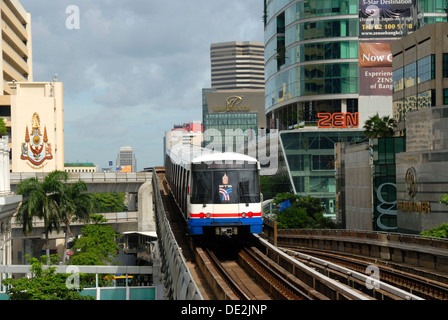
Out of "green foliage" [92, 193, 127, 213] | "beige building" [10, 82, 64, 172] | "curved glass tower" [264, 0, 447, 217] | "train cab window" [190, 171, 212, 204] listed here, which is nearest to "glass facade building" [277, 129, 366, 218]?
"curved glass tower" [264, 0, 447, 217]

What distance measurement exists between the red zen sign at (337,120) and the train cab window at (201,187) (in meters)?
52.3

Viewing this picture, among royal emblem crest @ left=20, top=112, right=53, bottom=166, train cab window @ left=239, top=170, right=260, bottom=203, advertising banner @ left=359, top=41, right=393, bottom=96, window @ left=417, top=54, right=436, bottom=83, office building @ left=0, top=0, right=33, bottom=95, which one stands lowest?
train cab window @ left=239, top=170, right=260, bottom=203

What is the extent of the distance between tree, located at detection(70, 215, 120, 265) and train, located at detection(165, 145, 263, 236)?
79.9ft

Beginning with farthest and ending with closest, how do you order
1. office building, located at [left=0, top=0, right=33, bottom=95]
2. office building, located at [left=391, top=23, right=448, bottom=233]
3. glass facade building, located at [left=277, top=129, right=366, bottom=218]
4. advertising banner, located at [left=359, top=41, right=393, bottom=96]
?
1. office building, located at [left=0, top=0, right=33, bottom=95]
2. advertising banner, located at [left=359, top=41, right=393, bottom=96]
3. glass facade building, located at [left=277, top=129, right=366, bottom=218]
4. office building, located at [left=391, top=23, right=448, bottom=233]

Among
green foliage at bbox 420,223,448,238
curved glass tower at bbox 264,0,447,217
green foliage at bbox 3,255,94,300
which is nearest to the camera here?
green foliage at bbox 3,255,94,300

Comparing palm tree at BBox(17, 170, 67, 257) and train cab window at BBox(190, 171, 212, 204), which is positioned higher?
train cab window at BBox(190, 171, 212, 204)

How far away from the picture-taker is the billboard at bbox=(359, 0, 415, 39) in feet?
241

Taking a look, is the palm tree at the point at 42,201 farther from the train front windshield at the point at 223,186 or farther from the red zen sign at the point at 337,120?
the red zen sign at the point at 337,120

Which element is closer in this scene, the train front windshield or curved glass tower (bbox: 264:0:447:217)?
the train front windshield

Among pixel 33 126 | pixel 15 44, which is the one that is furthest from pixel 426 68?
pixel 15 44

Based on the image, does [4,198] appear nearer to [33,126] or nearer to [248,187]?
[248,187]

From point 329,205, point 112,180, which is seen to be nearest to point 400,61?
point 329,205

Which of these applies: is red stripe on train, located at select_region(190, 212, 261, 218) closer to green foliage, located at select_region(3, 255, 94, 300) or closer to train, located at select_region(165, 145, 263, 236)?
train, located at select_region(165, 145, 263, 236)

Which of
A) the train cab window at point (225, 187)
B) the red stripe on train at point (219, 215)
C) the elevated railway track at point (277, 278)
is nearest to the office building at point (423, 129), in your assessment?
the elevated railway track at point (277, 278)
